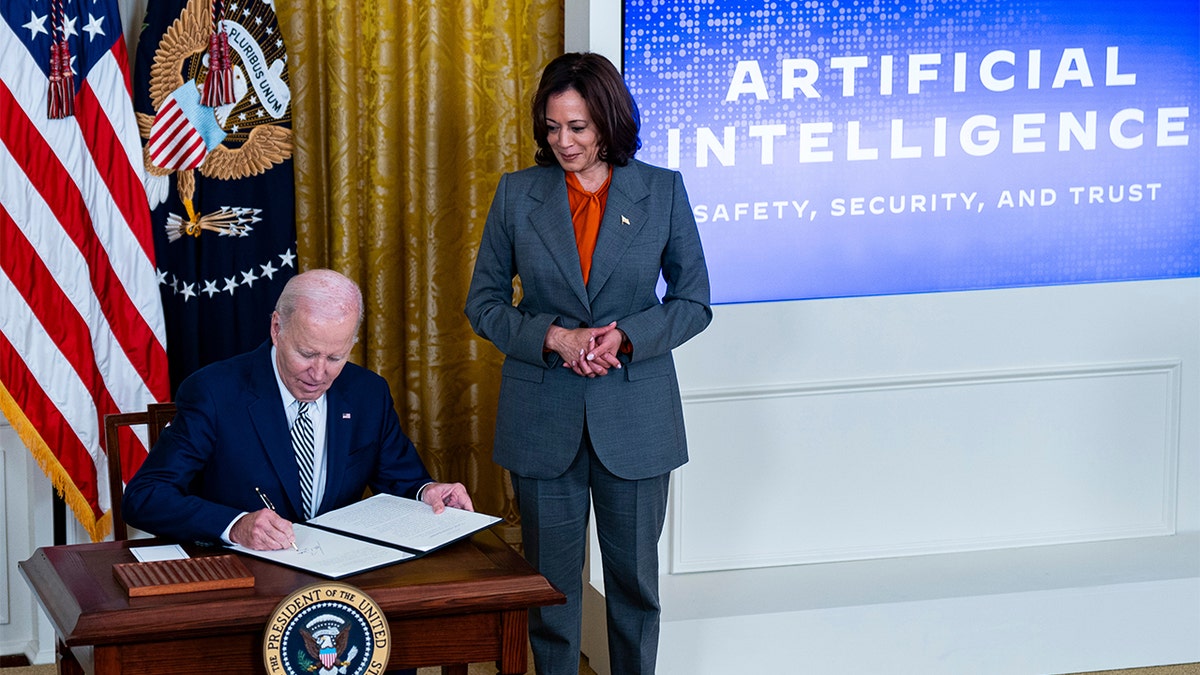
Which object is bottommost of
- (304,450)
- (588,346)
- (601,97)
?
(304,450)

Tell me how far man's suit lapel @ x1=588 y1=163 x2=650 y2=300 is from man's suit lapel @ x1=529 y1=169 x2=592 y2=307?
0.02 m

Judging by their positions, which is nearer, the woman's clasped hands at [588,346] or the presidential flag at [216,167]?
the woman's clasped hands at [588,346]

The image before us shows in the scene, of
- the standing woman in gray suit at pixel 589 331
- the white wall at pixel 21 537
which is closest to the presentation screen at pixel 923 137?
the standing woman in gray suit at pixel 589 331

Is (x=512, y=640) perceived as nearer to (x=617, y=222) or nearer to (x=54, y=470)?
(x=617, y=222)

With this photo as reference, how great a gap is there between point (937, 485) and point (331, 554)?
2.35 m

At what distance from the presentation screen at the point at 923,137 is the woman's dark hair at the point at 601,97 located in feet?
2.52

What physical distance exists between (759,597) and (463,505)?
4.61 feet

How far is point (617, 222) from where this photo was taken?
2.99 metres

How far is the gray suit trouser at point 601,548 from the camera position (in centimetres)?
306

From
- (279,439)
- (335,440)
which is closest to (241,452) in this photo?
(279,439)

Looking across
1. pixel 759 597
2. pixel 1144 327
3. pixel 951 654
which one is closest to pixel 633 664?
pixel 759 597

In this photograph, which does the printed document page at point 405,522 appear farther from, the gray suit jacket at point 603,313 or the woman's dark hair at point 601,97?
the woman's dark hair at point 601,97

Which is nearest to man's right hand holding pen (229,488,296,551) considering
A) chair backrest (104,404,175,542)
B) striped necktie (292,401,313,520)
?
striped necktie (292,401,313,520)

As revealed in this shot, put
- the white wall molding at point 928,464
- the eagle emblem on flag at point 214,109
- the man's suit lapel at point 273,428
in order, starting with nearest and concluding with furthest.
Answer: the man's suit lapel at point 273,428 < the eagle emblem on flag at point 214,109 < the white wall molding at point 928,464
